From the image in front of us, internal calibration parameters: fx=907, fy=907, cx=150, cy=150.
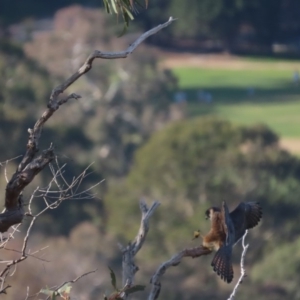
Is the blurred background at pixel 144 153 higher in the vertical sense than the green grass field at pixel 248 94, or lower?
higher

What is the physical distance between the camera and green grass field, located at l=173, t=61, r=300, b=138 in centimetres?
3457

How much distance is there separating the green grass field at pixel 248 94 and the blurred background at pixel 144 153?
0.16 metres

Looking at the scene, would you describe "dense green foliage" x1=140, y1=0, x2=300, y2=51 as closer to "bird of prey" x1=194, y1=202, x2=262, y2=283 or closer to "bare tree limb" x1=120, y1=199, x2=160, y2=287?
"bird of prey" x1=194, y1=202, x2=262, y2=283

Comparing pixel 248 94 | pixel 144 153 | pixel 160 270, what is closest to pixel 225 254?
pixel 160 270

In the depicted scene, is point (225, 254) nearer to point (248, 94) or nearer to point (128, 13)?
point (128, 13)

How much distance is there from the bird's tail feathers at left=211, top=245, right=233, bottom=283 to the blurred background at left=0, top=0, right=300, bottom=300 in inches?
317

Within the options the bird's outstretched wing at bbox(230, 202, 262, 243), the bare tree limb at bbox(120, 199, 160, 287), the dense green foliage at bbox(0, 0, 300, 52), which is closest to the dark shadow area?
the dense green foliage at bbox(0, 0, 300, 52)

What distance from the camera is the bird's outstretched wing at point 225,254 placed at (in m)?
3.54

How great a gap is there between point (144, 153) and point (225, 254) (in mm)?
17595

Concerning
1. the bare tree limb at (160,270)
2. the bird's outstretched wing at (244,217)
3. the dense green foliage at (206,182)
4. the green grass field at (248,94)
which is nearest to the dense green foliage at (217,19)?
the green grass field at (248,94)

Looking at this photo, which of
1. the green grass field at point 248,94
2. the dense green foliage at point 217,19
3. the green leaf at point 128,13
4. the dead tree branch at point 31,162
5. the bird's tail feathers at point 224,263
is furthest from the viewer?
the green grass field at point 248,94

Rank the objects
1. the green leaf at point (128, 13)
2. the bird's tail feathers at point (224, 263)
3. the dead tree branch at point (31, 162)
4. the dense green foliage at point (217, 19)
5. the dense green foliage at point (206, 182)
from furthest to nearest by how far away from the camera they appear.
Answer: the dense green foliage at point (217, 19), the dense green foliage at point (206, 182), the green leaf at point (128, 13), the bird's tail feathers at point (224, 263), the dead tree branch at point (31, 162)

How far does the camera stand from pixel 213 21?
3769cm

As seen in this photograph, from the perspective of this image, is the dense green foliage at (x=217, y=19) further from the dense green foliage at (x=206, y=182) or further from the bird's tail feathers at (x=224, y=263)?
the bird's tail feathers at (x=224, y=263)
